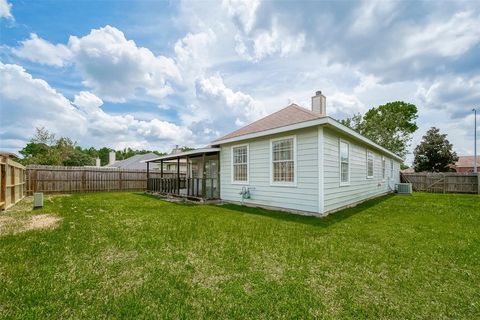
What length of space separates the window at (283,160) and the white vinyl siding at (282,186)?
15 centimetres

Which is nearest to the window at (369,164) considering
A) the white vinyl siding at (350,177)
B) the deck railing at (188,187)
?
the white vinyl siding at (350,177)

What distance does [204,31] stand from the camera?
934cm

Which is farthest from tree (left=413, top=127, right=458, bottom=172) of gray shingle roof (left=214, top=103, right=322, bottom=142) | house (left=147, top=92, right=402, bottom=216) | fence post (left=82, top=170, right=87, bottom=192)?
fence post (left=82, top=170, right=87, bottom=192)

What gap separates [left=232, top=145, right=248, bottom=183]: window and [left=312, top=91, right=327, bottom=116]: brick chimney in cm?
360

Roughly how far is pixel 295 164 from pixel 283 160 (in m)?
0.52

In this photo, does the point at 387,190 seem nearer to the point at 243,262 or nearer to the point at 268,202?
the point at 268,202

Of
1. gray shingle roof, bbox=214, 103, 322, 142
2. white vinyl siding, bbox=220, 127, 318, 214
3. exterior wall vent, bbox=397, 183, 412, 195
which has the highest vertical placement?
gray shingle roof, bbox=214, 103, 322, 142

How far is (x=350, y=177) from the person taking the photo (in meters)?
8.98

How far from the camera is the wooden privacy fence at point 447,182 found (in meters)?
15.6

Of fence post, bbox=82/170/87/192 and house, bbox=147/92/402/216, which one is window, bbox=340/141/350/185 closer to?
house, bbox=147/92/402/216

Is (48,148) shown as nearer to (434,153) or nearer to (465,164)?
(434,153)

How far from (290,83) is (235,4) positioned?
4.52m

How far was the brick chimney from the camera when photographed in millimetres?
9977

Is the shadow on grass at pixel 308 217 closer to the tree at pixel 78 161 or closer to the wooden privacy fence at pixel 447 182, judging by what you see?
the wooden privacy fence at pixel 447 182
